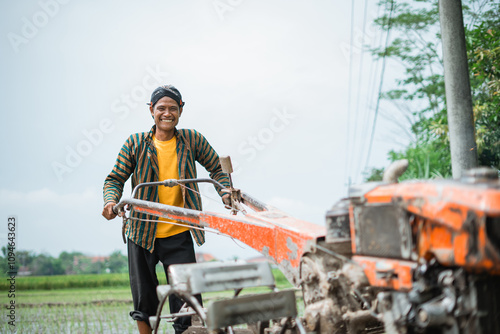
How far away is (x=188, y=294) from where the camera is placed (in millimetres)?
2652

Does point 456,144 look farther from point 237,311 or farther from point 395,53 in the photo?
point 395,53

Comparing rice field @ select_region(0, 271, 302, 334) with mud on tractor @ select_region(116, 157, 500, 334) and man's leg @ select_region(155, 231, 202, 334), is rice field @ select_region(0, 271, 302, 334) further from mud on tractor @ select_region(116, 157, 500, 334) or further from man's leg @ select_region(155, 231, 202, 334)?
mud on tractor @ select_region(116, 157, 500, 334)

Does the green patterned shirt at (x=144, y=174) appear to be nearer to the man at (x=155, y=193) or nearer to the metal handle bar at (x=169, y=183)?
the man at (x=155, y=193)

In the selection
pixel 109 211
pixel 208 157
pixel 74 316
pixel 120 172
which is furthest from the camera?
pixel 74 316

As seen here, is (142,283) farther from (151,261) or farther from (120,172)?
(120,172)

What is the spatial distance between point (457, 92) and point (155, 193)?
3.48 m

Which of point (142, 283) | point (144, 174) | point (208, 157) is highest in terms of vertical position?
point (208, 157)

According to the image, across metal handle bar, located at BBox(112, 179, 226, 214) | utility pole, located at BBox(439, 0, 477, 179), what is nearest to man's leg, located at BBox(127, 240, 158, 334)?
metal handle bar, located at BBox(112, 179, 226, 214)

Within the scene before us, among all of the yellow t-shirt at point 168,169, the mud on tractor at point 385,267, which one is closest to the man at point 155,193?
the yellow t-shirt at point 168,169

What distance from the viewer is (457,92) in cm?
558

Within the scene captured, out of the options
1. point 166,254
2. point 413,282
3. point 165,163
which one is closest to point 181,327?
point 166,254

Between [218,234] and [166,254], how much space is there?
0.74 meters

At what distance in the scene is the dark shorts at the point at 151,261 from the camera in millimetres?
4051

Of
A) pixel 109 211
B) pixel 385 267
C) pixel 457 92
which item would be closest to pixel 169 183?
pixel 109 211
